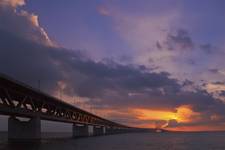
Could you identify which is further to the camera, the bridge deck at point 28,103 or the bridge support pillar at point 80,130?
the bridge support pillar at point 80,130

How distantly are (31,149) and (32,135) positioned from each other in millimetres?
28058

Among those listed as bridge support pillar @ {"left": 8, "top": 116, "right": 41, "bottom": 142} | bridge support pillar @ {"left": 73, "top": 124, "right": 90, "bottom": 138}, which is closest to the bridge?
bridge support pillar @ {"left": 8, "top": 116, "right": 41, "bottom": 142}

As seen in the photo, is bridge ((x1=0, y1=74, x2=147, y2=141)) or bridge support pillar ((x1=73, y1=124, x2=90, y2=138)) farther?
bridge support pillar ((x1=73, y1=124, x2=90, y2=138))

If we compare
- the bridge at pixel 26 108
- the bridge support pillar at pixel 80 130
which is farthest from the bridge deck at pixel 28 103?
the bridge support pillar at pixel 80 130

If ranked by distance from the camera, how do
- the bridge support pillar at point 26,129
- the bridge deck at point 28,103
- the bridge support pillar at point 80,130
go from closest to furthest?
the bridge deck at point 28,103, the bridge support pillar at point 26,129, the bridge support pillar at point 80,130

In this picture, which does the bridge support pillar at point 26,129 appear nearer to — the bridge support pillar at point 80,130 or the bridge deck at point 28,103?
the bridge deck at point 28,103

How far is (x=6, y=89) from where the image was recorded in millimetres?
76312

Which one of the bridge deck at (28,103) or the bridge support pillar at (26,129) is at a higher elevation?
the bridge deck at (28,103)

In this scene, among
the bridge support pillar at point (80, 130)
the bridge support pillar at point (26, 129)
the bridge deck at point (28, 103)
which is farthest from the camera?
the bridge support pillar at point (80, 130)

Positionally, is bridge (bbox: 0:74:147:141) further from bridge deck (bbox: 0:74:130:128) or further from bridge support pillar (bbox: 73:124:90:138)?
bridge support pillar (bbox: 73:124:90:138)

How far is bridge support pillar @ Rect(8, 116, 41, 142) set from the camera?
100250 millimetres

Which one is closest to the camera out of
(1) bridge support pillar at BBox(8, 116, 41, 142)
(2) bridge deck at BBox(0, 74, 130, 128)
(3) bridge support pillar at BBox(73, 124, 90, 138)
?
(2) bridge deck at BBox(0, 74, 130, 128)

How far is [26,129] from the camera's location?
333 feet

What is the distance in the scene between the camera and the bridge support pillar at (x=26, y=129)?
100m
